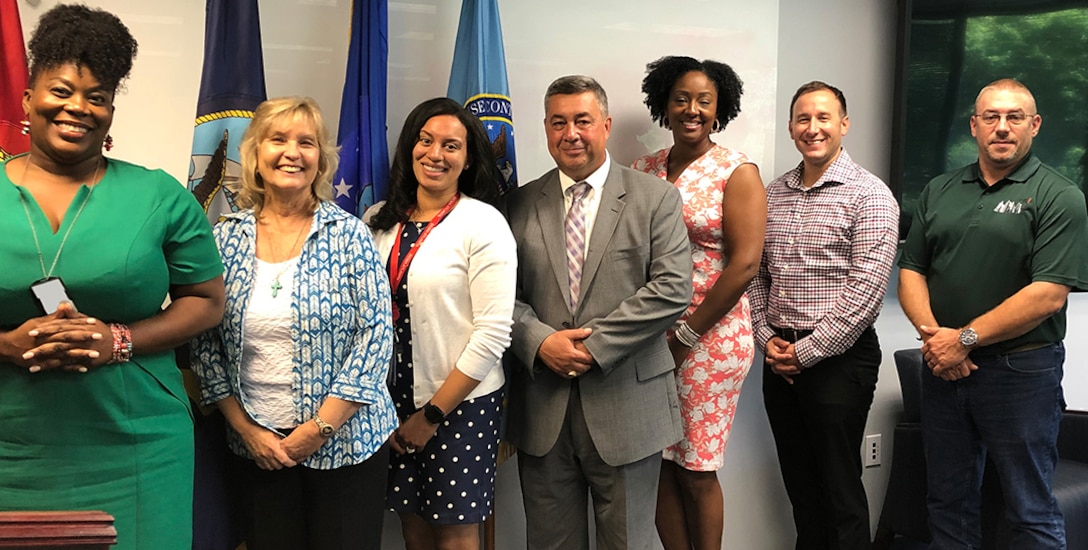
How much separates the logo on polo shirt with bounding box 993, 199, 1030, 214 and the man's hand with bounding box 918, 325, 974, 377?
0.39 m

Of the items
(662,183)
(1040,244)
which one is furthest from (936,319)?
(662,183)

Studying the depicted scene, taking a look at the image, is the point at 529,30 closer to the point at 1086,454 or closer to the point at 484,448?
the point at 484,448

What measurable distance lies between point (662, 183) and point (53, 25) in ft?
4.97

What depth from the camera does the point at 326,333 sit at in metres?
1.98

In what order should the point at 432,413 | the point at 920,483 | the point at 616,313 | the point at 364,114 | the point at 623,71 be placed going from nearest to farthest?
the point at 432,413, the point at 616,313, the point at 364,114, the point at 623,71, the point at 920,483

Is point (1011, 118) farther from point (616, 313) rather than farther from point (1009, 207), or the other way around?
point (616, 313)

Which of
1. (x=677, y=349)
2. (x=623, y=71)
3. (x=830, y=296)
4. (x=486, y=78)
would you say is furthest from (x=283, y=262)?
(x=830, y=296)

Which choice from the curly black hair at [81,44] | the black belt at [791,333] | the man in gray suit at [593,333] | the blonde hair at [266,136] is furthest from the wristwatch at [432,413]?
the black belt at [791,333]

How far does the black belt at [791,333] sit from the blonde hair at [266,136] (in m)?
1.62

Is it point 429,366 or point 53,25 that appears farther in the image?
point 429,366

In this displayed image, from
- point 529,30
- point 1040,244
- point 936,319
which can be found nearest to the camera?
point 1040,244

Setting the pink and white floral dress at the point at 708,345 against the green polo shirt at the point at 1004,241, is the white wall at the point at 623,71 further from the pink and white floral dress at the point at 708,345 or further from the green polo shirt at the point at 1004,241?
the green polo shirt at the point at 1004,241

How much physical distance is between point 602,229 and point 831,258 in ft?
3.08

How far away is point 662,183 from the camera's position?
2.45m
